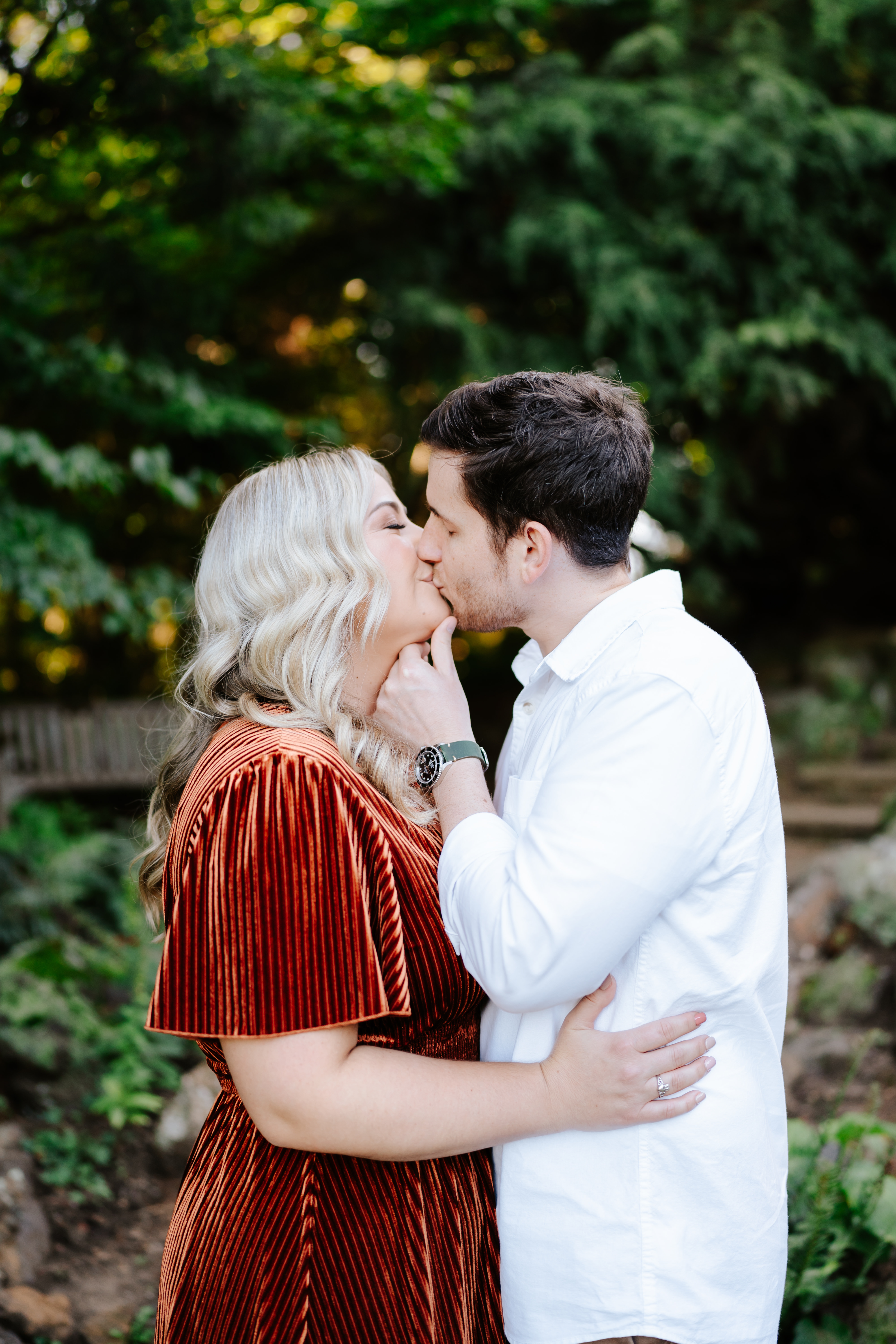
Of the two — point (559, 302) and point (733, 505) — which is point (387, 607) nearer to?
point (559, 302)

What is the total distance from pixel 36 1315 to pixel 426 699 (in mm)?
2305

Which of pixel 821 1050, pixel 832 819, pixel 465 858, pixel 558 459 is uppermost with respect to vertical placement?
pixel 558 459

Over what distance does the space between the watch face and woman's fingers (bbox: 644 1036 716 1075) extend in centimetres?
54

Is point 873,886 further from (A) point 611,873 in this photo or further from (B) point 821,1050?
(A) point 611,873

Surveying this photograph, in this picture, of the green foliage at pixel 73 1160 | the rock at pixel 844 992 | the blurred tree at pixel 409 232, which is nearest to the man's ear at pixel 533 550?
the blurred tree at pixel 409 232

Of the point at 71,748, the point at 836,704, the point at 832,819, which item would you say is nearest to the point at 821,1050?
the point at 832,819

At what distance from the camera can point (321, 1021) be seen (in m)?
1.39

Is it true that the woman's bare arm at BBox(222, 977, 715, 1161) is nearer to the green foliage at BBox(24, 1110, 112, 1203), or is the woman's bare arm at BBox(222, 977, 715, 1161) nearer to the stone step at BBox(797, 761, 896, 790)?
the green foliage at BBox(24, 1110, 112, 1203)

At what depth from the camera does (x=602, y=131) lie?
664 cm

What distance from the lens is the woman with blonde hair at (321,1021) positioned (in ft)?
4.61

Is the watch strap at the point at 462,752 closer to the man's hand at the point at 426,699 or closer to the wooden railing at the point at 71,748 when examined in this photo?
the man's hand at the point at 426,699

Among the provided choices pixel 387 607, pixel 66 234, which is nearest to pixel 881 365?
pixel 66 234

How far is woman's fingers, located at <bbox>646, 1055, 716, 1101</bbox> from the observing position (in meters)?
1.43

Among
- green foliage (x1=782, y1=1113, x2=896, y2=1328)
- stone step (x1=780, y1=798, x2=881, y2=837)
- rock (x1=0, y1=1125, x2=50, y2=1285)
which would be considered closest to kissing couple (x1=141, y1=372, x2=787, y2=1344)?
green foliage (x1=782, y1=1113, x2=896, y2=1328)
